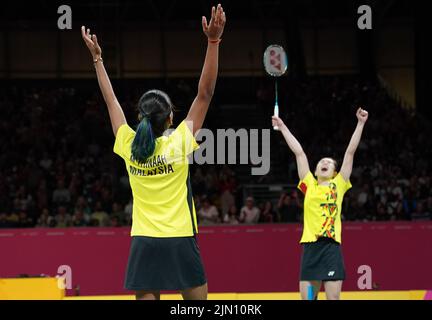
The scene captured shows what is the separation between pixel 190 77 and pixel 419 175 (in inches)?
451

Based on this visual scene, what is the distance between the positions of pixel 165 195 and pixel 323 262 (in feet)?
12.9

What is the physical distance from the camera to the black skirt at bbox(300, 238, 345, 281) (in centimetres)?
753

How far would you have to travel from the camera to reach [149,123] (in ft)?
12.8

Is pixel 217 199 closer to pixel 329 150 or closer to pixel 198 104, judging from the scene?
pixel 329 150

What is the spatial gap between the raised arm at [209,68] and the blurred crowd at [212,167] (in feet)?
34.7

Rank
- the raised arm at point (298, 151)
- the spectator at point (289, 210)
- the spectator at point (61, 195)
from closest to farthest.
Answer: the raised arm at point (298, 151), the spectator at point (289, 210), the spectator at point (61, 195)

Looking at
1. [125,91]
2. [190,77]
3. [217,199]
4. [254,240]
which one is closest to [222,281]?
[254,240]

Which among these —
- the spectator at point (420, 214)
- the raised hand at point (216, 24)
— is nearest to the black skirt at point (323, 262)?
the raised hand at point (216, 24)

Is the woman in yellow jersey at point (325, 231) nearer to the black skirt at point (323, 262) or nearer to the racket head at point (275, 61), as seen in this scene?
the black skirt at point (323, 262)

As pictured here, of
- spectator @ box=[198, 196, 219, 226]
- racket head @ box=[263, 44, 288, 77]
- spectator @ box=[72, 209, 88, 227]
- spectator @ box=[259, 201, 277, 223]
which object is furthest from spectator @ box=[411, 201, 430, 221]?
racket head @ box=[263, 44, 288, 77]

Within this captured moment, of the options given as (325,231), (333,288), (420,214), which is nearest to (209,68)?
(325,231)

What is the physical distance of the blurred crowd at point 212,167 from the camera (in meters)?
15.5

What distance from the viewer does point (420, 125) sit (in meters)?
20.7

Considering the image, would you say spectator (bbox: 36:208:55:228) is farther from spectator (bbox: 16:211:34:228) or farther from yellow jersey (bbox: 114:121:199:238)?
yellow jersey (bbox: 114:121:199:238)
